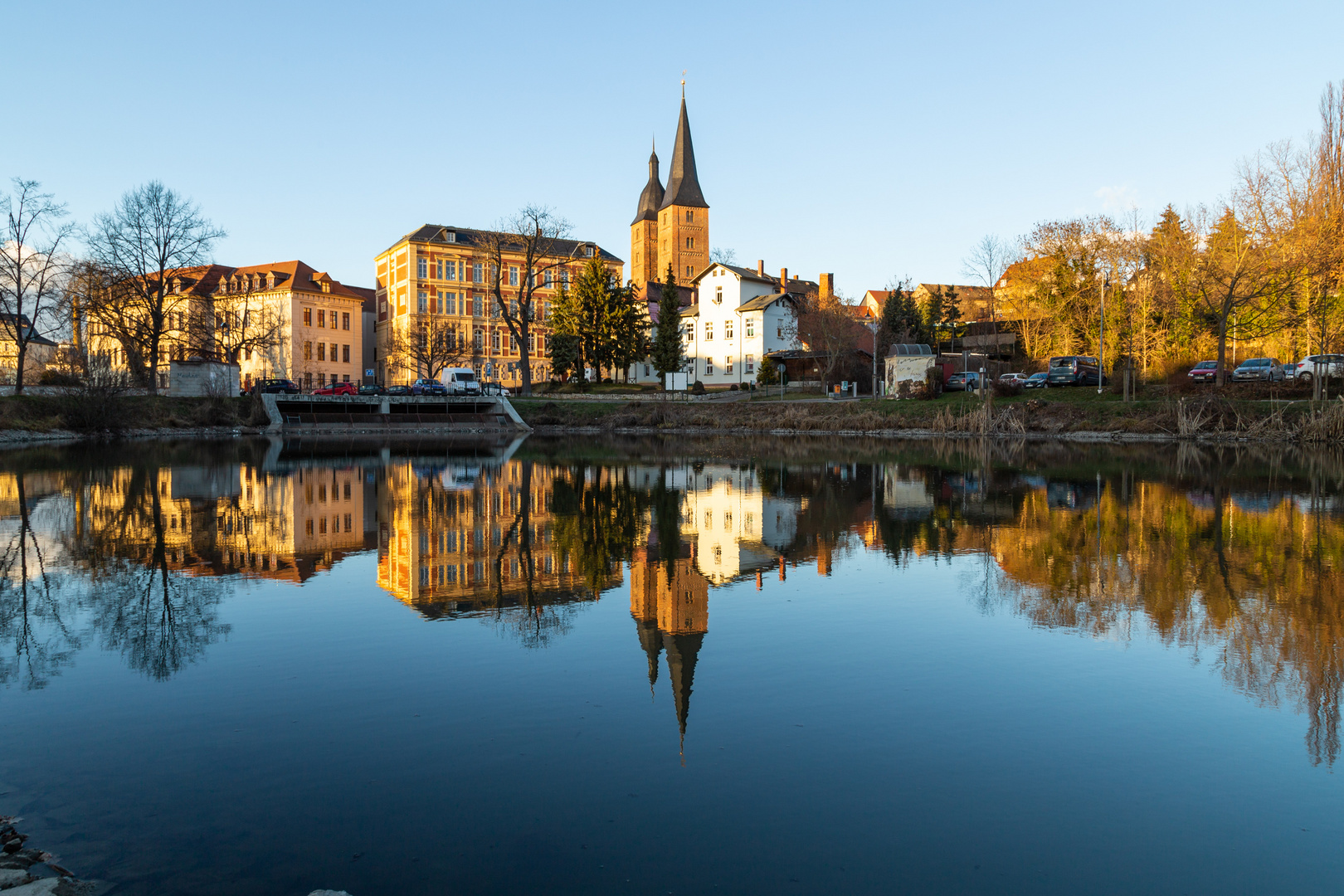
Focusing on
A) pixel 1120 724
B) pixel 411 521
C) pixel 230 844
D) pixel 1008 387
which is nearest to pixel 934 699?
pixel 1120 724

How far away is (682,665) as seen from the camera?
23.8ft

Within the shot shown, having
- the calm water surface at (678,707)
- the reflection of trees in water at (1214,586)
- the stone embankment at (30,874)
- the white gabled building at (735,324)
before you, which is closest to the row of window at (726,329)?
the white gabled building at (735,324)

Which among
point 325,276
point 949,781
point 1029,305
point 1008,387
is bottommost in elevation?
point 949,781

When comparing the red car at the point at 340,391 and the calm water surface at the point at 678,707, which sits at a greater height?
the red car at the point at 340,391

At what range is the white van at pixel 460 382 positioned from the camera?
59.8m

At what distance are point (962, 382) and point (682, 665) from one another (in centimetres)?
4766

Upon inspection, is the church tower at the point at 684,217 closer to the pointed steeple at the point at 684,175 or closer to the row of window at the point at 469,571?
the pointed steeple at the point at 684,175

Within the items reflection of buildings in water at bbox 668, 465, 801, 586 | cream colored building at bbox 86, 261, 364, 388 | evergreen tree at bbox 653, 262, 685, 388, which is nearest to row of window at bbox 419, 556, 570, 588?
reflection of buildings in water at bbox 668, 465, 801, 586

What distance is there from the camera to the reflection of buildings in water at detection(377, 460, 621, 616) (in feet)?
32.1

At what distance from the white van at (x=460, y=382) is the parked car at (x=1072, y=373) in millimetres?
37096

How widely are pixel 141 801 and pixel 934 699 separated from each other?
5170mm

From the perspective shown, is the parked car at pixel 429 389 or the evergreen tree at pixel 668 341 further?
the evergreen tree at pixel 668 341

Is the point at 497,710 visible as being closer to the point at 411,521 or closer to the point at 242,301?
the point at 411,521

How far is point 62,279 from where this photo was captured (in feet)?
146
